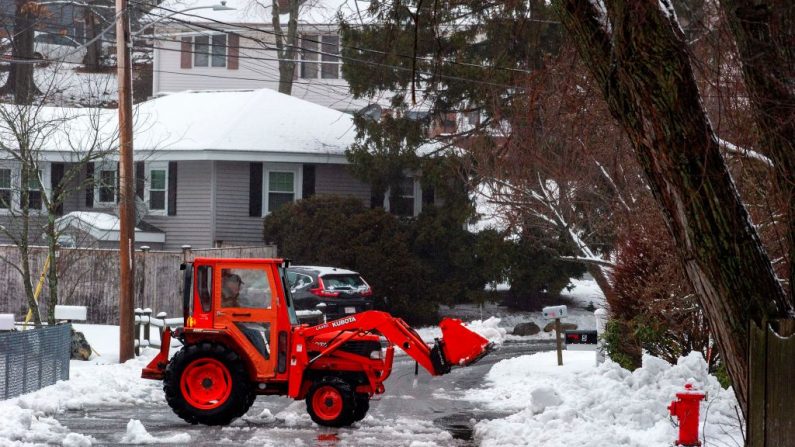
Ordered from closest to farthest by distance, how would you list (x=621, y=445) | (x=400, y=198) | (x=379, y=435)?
(x=621, y=445), (x=379, y=435), (x=400, y=198)

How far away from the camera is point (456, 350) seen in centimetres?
1516

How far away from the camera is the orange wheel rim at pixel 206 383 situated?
15.3 meters

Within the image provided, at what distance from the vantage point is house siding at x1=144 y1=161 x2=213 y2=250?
36688mm

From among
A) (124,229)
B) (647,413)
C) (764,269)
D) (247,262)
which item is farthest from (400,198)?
(764,269)

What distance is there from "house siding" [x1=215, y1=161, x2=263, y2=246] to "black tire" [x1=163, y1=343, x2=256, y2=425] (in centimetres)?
2134

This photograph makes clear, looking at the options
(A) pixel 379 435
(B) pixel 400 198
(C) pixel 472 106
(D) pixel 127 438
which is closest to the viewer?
(D) pixel 127 438

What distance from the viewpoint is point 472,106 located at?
33938mm

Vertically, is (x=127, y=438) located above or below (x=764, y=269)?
below

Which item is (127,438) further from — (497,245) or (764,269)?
(497,245)

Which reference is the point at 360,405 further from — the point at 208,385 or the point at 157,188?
the point at 157,188

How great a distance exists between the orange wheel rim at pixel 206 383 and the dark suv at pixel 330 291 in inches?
525

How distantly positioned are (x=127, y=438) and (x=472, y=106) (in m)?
22.1

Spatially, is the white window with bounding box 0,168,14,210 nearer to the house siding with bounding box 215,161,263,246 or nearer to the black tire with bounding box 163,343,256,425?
the house siding with bounding box 215,161,263,246

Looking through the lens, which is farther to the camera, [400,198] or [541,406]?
[400,198]
